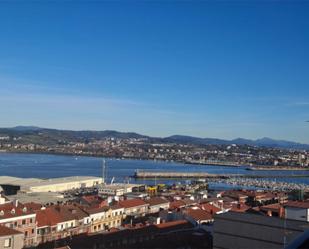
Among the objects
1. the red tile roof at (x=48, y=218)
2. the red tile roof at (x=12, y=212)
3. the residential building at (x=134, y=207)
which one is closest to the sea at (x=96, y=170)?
the residential building at (x=134, y=207)

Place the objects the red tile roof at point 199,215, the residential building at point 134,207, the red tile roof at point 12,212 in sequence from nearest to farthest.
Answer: the red tile roof at point 12,212
the red tile roof at point 199,215
the residential building at point 134,207

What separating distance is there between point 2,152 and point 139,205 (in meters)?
58.3

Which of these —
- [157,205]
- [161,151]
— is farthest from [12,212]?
[161,151]

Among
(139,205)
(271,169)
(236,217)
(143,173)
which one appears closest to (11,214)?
(139,205)

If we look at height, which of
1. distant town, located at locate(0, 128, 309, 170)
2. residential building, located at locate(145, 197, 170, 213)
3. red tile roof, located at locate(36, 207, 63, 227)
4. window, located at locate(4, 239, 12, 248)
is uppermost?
distant town, located at locate(0, 128, 309, 170)

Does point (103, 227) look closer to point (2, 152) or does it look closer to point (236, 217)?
point (236, 217)

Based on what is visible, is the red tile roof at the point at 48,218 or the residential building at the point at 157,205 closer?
the red tile roof at the point at 48,218

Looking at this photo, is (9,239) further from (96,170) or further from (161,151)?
(161,151)

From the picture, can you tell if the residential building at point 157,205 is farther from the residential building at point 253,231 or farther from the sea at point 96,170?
the sea at point 96,170

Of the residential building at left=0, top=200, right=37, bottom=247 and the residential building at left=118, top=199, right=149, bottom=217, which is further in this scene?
the residential building at left=118, top=199, right=149, bottom=217

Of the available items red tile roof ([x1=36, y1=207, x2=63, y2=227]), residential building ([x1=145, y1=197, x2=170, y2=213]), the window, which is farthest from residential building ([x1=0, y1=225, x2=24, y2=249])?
residential building ([x1=145, y1=197, x2=170, y2=213])

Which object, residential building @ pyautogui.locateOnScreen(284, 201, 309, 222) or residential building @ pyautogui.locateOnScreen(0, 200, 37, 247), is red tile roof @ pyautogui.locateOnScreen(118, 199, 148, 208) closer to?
residential building @ pyautogui.locateOnScreen(0, 200, 37, 247)

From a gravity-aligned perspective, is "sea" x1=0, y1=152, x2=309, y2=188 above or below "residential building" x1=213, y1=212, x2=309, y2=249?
below

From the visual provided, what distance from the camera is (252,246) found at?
3449 millimetres
